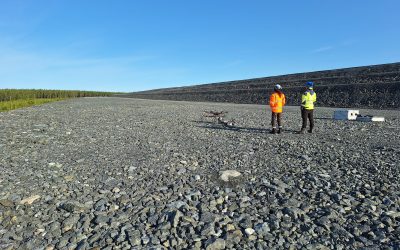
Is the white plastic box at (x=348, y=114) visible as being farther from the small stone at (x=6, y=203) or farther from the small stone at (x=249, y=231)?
the small stone at (x=6, y=203)

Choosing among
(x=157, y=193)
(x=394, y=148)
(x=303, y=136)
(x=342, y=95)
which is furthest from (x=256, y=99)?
(x=157, y=193)

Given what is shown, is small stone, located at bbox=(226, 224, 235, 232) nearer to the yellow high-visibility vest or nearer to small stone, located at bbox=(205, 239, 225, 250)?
small stone, located at bbox=(205, 239, 225, 250)

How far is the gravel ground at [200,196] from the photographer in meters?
3.69

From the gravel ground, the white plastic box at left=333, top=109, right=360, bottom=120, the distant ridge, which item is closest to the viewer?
the gravel ground

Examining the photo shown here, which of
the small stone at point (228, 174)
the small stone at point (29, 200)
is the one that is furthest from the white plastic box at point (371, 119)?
the small stone at point (29, 200)

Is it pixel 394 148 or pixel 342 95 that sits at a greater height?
pixel 342 95

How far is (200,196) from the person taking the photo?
490cm

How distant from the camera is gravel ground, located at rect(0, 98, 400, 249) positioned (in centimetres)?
369

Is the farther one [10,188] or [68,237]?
[10,188]

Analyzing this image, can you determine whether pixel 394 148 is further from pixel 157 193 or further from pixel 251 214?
pixel 157 193

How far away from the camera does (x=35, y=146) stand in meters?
8.92

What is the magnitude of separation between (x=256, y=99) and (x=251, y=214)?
3523 centimetres

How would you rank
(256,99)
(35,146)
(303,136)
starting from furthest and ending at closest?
(256,99), (303,136), (35,146)

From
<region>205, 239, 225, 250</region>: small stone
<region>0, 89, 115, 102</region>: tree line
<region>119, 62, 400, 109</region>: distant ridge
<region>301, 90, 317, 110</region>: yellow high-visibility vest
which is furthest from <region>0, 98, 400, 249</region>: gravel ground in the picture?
<region>0, 89, 115, 102</region>: tree line
